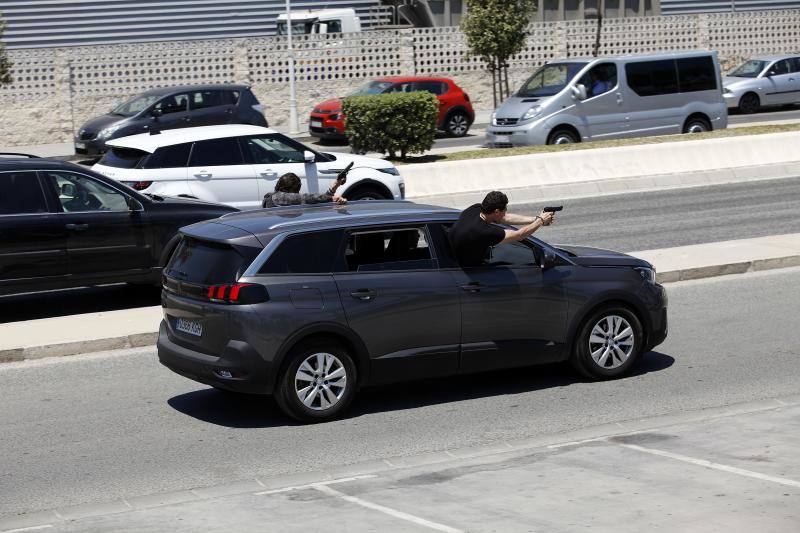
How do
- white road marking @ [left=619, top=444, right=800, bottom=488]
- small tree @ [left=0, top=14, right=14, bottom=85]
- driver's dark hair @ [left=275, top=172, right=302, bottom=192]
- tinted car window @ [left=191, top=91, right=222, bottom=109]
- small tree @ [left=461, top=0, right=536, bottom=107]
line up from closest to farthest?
white road marking @ [left=619, top=444, right=800, bottom=488] → driver's dark hair @ [left=275, top=172, right=302, bottom=192] → tinted car window @ [left=191, top=91, right=222, bottom=109] → small tree @ [left=0, top=14, right=14, bottom=85] → small tree @ [left=461, top=0, right=536, bottom=107]

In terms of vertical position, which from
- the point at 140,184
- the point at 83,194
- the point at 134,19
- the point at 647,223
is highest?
the point at 134,19

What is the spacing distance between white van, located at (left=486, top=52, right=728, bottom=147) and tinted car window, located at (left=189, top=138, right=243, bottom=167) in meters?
11.4

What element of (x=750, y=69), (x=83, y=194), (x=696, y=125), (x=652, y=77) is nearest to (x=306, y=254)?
(x=83, y=194)

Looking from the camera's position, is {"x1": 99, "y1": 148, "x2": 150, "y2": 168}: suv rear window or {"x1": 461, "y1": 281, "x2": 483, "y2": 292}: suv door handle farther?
{"x1": 99, "y1": 148, "x2": 150, "y2": 168}: suv rear window

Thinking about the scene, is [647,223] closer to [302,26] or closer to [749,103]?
[749,103]

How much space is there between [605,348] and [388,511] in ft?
12.2

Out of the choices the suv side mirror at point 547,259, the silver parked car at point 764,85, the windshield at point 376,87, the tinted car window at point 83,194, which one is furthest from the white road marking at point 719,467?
the silver parked car at point 764,85

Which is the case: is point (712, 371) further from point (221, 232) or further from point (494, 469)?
point (221, 232)

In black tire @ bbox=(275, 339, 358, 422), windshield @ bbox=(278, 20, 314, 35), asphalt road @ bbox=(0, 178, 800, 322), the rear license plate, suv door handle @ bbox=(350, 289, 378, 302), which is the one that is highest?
windshield @ bbox=(278, 20, 314, 35)

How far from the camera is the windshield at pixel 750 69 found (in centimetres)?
4025

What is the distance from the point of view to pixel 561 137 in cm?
2775

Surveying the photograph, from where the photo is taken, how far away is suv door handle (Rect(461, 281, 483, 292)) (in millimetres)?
9719

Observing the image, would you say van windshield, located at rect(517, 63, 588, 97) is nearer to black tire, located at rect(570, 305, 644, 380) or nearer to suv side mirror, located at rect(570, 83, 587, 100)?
suv side mirror, located at rect(570, 83, 587, 100)

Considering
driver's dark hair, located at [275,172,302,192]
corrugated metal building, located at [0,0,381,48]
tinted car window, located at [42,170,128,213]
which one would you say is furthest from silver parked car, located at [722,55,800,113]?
tinted car window, located at [42,170,128,213]
